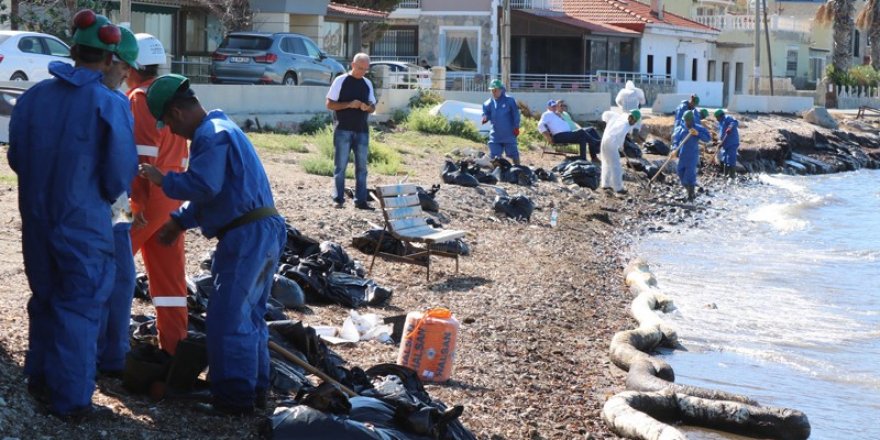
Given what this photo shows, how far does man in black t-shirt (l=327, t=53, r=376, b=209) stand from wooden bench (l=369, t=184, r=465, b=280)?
2.23 meters

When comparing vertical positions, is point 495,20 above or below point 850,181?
Answer: above

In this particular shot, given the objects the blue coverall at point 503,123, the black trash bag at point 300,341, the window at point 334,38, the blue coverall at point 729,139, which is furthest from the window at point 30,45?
the black trash bag at point 300,341

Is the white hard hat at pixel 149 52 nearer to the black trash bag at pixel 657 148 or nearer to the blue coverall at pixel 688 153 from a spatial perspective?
the blue coverall at pixel 688 153

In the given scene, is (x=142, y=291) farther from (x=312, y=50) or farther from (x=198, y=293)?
(x=312, y=50)

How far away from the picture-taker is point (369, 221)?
13438 mm

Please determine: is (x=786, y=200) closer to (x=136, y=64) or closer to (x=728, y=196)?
(x=728, y=196)

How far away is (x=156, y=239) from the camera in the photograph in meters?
6.36

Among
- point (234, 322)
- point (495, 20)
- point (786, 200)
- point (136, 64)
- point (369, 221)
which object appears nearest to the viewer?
point (234, 322)

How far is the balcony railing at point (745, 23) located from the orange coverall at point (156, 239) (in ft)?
182

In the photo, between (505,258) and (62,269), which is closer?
(62,269)

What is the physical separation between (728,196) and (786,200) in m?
1.50

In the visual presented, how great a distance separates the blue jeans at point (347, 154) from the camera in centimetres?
1393

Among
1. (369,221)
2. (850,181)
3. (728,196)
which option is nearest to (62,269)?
(369,221)

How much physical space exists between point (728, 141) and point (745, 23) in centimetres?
3489
